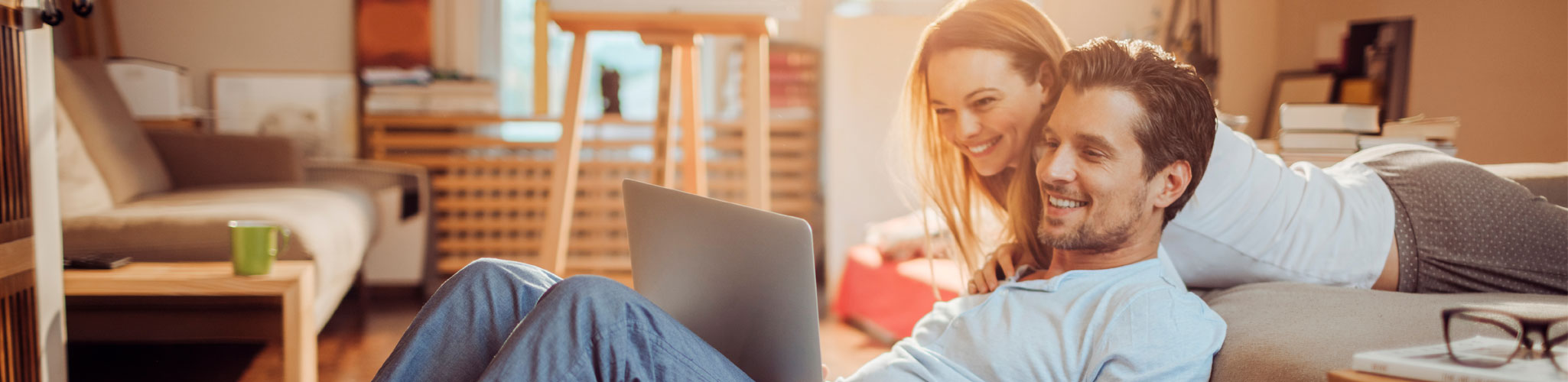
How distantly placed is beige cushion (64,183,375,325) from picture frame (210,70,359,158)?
1065mm

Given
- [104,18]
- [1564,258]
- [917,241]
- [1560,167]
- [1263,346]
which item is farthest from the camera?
[104,18]

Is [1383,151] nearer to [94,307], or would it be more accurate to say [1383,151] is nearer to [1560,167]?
[1560,167]

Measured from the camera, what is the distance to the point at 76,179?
2.19m

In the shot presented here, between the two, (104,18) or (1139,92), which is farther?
(104,18)

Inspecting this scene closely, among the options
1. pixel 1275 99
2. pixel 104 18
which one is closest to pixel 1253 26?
pixel 1275 99

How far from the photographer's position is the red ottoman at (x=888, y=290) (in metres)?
2.44

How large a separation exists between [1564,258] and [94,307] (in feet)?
8.77

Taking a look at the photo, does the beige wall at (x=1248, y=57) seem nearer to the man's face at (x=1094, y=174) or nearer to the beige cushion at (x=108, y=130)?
the man's face at (x=1094, y=174)

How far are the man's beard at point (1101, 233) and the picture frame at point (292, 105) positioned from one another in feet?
10.4

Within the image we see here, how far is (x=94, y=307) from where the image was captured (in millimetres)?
2045

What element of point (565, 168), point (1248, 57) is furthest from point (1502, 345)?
point (565, 168)

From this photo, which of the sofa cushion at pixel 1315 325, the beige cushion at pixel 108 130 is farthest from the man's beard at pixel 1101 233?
the beige cushion at pixel 108 130

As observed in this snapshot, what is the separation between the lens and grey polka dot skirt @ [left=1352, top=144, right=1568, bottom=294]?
1237mm

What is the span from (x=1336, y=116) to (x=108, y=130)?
2.90 m
